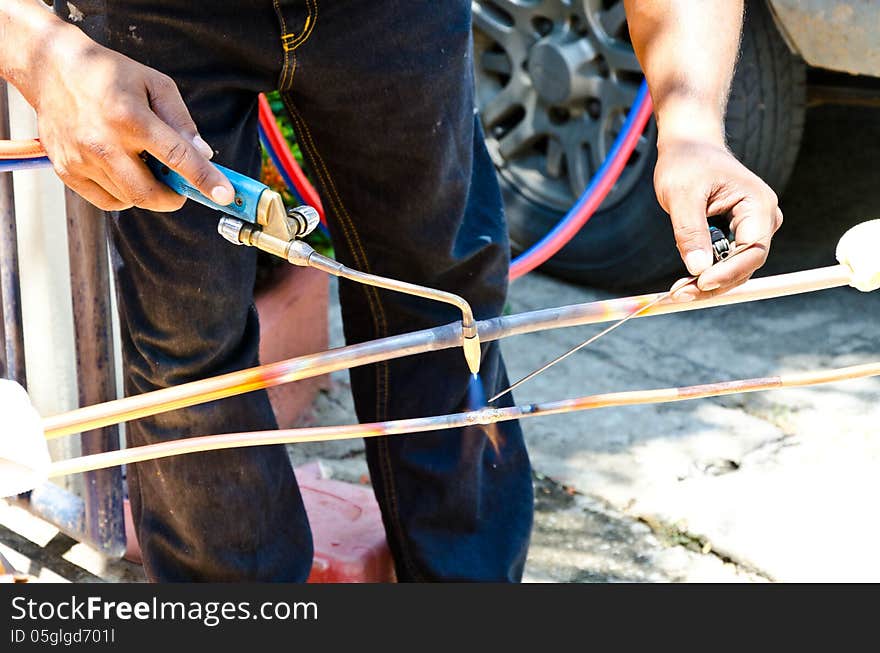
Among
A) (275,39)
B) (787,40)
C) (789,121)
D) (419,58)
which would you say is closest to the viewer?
(275,39)

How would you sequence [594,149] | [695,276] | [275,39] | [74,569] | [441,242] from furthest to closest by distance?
[594,149] → [74,569] → [441,242] → [275,39] → [695,276]

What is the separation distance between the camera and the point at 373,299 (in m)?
Result: 1.70

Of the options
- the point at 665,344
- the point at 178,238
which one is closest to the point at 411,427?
the point at 178,238

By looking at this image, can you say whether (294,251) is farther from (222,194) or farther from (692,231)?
(692,231)

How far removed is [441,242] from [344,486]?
72cm

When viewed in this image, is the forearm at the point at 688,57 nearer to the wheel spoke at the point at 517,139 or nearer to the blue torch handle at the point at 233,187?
the blue torch handle at the point at 233,187

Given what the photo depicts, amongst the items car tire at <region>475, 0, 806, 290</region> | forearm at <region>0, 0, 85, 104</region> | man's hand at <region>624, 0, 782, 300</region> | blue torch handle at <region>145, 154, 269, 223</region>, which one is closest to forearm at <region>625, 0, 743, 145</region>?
man's hand at <region>624, 0, 782, 300</region>

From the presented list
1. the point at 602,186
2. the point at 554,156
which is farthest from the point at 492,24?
the point at 602,186

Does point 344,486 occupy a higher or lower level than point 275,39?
lower

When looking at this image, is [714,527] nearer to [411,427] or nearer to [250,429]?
[250,429]

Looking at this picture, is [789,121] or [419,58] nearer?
[419,58]

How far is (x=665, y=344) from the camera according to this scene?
290 cm

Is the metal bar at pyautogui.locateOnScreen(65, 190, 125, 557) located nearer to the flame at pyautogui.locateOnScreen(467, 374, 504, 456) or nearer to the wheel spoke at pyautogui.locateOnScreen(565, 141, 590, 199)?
the flame at pyautogui.locateOnScreen(467, 374, 504, 456)

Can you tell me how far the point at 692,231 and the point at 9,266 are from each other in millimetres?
1136
